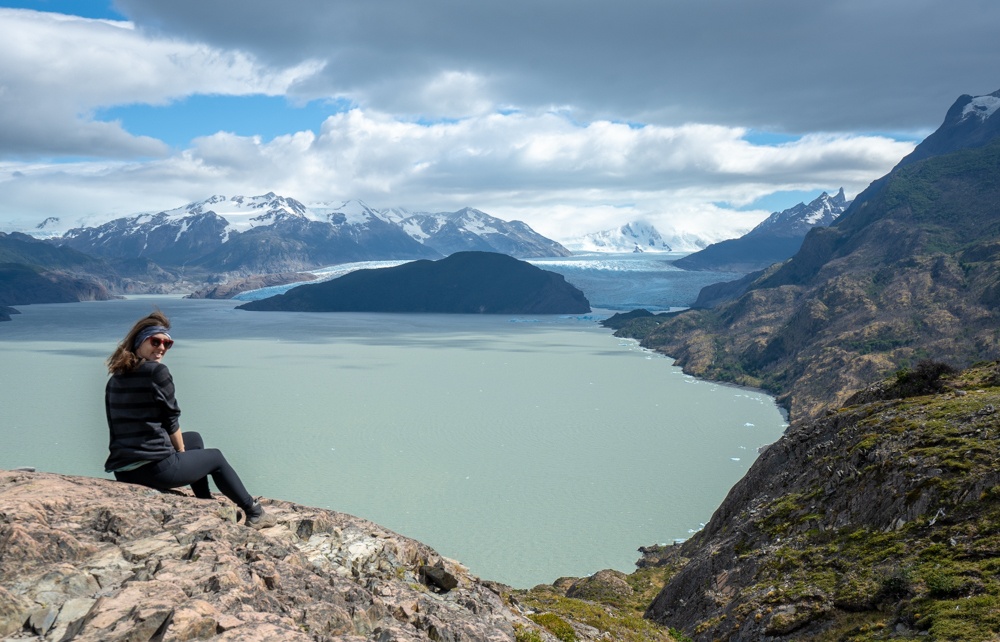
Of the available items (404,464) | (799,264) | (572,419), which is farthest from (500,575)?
(799,264)

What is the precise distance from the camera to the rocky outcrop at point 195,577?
6363 mm

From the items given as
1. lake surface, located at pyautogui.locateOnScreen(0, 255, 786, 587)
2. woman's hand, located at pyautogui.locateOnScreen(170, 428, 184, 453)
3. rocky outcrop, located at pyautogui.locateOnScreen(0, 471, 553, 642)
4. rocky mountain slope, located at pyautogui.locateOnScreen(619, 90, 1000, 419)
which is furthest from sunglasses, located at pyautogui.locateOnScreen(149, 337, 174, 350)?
rocky mountain slope, located at pyautogui.locateOnScreen(619, 90, 1000, 419)

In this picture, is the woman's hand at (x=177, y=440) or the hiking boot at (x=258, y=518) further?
the hiking boot at (x=258, y=518)

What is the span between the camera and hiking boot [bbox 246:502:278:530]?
928 cm

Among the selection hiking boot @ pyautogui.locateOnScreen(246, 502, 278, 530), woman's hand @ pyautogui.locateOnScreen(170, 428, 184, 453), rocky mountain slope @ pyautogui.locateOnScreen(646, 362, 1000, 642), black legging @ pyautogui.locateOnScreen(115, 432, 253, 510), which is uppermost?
woman's hand @ pyautogui.locateOnScreen(170, 428, 184, 453)

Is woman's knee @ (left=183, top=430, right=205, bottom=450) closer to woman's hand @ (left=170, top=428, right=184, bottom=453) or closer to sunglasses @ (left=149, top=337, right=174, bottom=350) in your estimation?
woman's hand @ (left=170, top=428, right=184, bottom=453)

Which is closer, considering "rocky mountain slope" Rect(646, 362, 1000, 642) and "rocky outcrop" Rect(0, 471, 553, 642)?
"rocky outcrop" Rect(0, 471, 553, 642)

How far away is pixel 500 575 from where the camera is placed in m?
36.4

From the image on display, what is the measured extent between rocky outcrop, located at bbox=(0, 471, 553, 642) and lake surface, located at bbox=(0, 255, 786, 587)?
19.2 meters

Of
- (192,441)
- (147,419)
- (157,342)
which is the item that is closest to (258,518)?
(192,441)

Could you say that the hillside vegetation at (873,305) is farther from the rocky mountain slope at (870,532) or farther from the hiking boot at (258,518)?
the hiking boot at (258,518)

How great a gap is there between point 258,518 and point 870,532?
13593 millimetres

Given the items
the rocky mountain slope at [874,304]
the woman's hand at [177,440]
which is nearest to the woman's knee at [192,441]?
the woman's hand at [177,440]

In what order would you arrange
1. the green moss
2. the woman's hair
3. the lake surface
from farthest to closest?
the lake surface
the green moss
the woman's hair
